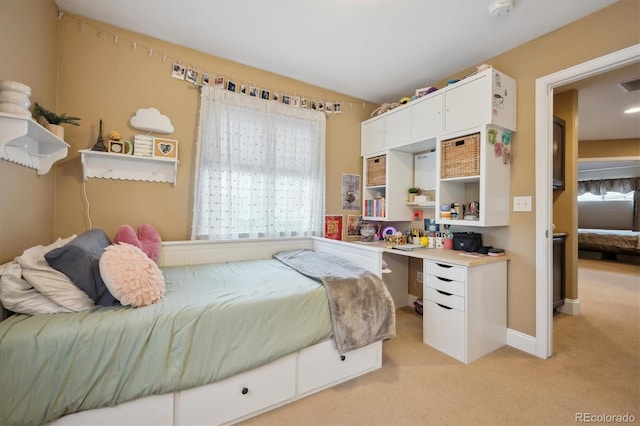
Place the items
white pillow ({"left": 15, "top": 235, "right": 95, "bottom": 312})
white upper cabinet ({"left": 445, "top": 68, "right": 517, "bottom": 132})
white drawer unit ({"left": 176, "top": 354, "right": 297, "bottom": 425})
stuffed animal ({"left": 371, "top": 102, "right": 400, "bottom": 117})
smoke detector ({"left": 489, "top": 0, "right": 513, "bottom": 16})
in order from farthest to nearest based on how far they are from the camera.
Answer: stuffed animal ({"left": 371, "top": 102, "right": 400, "bottom": 117}) → white upper cabinet ({"left": 445, "top": 68, "right": 517, "bottom": 132}) → smoke detector ({"left": 489, "top": 0, "right": 513, "bottom": 16}) → white drawer unit ({"left": 176, "top": 354, "right": 297, "bottom": 425}) → white pillow ({"left": 15, "top": 235, "right": 95, "bottom": 312})

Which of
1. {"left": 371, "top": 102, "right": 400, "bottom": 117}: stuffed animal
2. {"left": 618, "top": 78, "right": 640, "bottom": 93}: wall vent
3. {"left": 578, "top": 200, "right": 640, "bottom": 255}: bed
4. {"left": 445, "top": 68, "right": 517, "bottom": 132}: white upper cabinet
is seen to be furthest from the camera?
{"left": 578, "top": 200, "right": 640, "bottom": 255}: bed

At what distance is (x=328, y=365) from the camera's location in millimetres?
1616

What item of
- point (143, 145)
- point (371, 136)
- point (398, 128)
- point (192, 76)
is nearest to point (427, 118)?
point (398, 128)

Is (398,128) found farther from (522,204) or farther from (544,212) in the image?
(544,212)

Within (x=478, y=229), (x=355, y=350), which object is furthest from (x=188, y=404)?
(x=478, y=229)

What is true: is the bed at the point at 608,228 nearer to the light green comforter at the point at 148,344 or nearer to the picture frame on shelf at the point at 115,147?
the light green comforter at the point at 148,344

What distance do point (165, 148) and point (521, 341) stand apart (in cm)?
328

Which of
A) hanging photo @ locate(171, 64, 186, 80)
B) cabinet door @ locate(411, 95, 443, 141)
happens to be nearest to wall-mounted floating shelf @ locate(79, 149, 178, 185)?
hanging photo @ locate(171, 64, 186, 80)

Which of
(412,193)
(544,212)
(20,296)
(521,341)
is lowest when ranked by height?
(521,341)

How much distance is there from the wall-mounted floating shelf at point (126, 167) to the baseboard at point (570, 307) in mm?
4233

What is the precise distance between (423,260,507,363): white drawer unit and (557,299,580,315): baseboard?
1389mm

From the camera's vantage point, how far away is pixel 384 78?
2.78 metres

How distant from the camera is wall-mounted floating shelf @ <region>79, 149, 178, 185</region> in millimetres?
1982

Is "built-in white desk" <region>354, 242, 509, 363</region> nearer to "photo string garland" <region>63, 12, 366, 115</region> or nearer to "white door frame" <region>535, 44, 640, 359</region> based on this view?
"white door frame" <region>535, 44, 640, 359</region>
